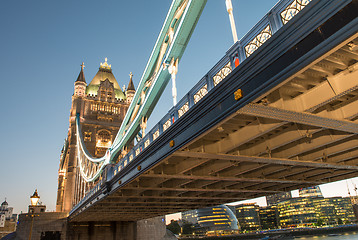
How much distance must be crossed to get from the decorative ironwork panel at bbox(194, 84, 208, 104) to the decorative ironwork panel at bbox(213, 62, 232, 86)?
0.64 meters

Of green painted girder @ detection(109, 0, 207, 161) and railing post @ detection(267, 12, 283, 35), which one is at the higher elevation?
green painted girder @ detection(109, 0, 207, 161)

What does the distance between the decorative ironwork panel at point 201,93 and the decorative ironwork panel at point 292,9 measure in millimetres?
3785

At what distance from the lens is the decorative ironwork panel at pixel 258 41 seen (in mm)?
7394

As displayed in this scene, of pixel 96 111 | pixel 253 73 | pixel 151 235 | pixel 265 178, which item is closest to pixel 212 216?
pixel 96 111

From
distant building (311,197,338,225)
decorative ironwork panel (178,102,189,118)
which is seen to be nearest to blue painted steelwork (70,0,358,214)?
decorative ironwork panel (178,102,189,118)

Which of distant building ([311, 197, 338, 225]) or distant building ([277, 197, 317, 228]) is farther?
distant building ([311, 197, 338, 225])

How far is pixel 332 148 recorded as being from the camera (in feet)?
47.4

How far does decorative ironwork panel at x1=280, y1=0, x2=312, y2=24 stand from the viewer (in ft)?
21.3

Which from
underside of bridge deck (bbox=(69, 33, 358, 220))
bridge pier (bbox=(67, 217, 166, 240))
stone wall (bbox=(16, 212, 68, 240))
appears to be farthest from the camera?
bridge pier (bbox=(67, 217, 166, 240))

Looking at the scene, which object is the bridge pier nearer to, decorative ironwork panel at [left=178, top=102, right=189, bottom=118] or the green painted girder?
the green painted girder

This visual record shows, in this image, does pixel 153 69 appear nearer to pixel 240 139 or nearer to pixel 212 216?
pixel 240 139

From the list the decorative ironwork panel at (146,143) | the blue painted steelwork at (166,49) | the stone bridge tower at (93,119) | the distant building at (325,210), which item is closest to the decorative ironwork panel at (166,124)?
the decorative ironwork panel at (146,143)

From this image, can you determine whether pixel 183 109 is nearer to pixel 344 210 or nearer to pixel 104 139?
pixel 104 139

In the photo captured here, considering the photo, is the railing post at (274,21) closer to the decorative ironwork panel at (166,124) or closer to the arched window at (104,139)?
the decorative ironwork panel at (166,124)
